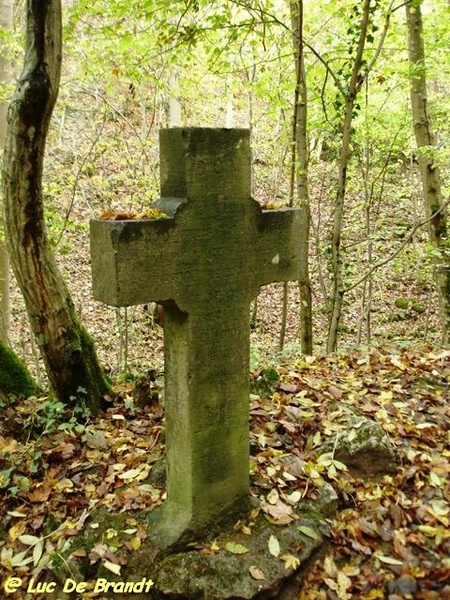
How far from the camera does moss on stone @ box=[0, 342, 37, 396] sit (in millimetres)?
5070

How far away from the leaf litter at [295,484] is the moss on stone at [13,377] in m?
0.45

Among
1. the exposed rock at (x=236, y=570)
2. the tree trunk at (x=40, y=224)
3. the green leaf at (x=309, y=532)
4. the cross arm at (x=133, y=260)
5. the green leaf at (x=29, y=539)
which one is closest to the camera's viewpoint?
the cross arm at (x=133, y=260)

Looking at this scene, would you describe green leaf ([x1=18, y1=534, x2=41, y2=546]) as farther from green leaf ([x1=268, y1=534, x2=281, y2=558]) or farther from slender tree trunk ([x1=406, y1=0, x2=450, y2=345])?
slender tree trunk ([x1=406, y1=0, x2=450, y2=345])

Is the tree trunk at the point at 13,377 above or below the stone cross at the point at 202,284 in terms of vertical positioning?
below

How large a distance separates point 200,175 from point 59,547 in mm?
2450

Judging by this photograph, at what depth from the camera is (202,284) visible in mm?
2934

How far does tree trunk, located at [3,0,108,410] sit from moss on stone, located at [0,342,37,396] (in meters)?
0.59

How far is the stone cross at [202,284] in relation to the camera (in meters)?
2.69

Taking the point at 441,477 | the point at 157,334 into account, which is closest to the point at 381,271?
the point at 157,334

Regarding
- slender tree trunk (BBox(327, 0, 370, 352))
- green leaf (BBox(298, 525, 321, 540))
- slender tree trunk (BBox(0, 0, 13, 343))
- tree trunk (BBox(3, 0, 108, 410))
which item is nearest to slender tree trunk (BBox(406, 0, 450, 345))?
slender tree trunk (BBox(327, 0, 370, 352))

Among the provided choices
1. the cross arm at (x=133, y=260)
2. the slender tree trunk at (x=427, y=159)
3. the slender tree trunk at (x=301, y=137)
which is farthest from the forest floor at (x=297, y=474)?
the slender tree trunk at (x=427, y=159)

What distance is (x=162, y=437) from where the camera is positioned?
4.23 m

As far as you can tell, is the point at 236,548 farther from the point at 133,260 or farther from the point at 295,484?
the point at 133,260

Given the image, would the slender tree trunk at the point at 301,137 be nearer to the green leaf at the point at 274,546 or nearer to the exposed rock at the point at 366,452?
the exposed rock at the point at 366,452
